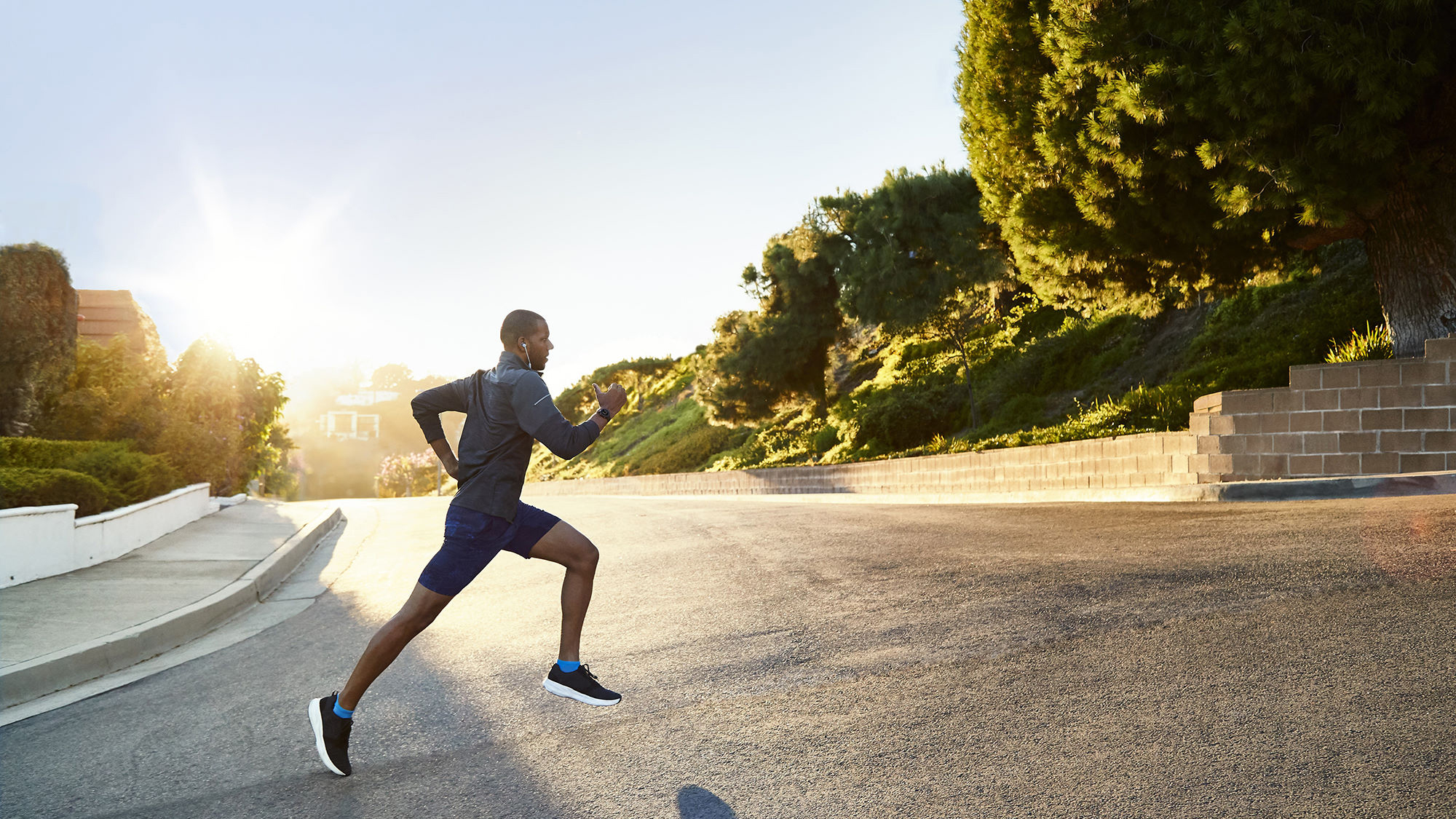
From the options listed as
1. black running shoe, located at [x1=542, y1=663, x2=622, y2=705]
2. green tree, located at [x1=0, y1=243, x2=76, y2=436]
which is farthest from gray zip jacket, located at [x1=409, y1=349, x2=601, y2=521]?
green tree, located at [x1=0, y1=243, x2=76, y2=436]

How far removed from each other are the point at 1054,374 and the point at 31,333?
2073cm

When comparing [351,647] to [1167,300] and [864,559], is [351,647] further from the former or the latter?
[1167,300]

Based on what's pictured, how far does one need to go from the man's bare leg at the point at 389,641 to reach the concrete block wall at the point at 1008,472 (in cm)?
1007

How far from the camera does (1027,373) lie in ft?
77.2

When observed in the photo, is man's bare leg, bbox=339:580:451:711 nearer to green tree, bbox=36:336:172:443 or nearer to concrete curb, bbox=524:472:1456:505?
concrete curb, bbox=524:472:1456:505

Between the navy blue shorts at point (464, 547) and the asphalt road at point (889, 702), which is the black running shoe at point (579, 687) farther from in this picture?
the navy blue shorts at point (464, 547)

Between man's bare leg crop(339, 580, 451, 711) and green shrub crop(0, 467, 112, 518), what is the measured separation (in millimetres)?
8437

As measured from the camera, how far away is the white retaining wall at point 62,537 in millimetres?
9414

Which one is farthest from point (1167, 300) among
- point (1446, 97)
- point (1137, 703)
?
point (1137, 703)

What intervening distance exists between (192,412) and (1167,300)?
2246 centimetres

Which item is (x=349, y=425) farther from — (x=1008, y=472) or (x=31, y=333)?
(x=1008, y=472)

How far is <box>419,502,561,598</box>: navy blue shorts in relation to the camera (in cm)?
437

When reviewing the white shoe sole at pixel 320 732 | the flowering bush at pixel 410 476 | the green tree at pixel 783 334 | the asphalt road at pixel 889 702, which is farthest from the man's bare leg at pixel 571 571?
the flowering bush at pixel 410 476

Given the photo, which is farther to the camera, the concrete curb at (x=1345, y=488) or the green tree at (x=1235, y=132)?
the green tree at (x=1235, y=132)
